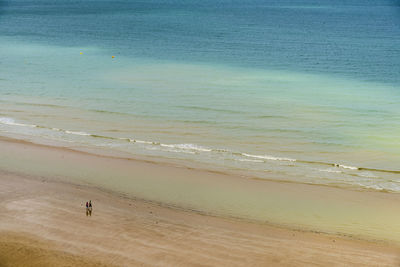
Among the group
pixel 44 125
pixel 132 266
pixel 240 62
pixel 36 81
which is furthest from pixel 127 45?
pixel 132 266

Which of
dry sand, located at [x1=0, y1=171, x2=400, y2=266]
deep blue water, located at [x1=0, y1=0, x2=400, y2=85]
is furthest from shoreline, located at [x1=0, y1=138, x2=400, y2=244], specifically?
deep blue water, located at [x1=0, y1=0, x2=400, y2=85]

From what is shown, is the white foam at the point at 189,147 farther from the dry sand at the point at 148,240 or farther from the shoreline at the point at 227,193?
the dry sand at the point at 148,240

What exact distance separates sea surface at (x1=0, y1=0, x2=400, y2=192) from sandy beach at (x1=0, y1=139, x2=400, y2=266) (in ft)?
19.4

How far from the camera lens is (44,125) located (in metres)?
31.6

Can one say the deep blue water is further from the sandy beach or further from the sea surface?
the sandy beach

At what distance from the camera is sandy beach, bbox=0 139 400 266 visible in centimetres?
1576

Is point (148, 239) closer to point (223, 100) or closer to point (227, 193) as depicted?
point (227, 193)

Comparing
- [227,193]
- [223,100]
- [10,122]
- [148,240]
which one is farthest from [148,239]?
[223,100]

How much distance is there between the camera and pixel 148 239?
17.0 m

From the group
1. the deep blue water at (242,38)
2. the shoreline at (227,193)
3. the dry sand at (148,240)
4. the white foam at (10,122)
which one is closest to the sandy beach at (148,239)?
the dry sand at (148,240)

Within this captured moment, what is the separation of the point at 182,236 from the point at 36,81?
3142cm

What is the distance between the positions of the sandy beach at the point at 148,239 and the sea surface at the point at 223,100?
592 centimetres

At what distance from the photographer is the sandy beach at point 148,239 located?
1576 cm

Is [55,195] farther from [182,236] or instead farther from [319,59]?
[319,59]
